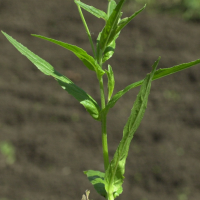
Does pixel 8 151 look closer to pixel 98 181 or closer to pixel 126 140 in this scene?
pixel 98 181

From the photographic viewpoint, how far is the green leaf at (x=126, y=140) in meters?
0.61

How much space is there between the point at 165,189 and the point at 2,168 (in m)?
2.08

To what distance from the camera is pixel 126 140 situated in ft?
2.18

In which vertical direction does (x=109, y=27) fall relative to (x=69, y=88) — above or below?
above

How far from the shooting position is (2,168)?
3893 mm

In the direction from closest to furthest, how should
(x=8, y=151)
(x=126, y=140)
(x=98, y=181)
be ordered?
(x=126, y=140), (x=98, y=181), (x=8, y=151)

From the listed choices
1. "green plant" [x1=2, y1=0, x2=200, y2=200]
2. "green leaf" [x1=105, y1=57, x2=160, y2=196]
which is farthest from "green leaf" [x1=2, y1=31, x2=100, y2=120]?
"green leaf" [x1=105, y1=57, x2=160, y2=196]

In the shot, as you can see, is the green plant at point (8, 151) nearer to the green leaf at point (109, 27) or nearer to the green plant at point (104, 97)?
the green plant at point (104, 97)

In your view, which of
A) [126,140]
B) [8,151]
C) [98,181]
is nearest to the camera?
[126,140]

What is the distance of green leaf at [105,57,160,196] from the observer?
24.0 inches

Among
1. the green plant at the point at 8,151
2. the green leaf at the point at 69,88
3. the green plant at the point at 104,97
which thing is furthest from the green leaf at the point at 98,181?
the green plant at the point at 8,151

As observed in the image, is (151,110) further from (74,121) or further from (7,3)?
(7,3)

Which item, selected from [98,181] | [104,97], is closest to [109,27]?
[104,97]

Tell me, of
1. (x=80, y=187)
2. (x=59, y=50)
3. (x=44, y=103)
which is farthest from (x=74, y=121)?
(x=59, y=50)
